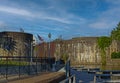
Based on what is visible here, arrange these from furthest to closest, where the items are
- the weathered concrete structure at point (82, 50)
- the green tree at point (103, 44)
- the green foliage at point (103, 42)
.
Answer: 1. the weathered concrete structure at point (82, 50)
2. the green foliage at point (103, 42)
3. the green tree at point (103, 44)

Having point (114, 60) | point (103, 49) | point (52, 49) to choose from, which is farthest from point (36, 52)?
point (114, 60)

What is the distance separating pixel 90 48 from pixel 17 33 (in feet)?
52.8

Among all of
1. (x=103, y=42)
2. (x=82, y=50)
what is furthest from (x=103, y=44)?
(x=82, y=50)

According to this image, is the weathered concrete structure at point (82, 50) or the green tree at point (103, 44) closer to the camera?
the green tree at point (103, 44)

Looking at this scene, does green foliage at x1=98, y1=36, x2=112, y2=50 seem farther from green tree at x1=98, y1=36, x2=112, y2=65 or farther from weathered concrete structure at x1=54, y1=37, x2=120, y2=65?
weathered concrete structure at x1=54, y1=37, x2=120, y2=65

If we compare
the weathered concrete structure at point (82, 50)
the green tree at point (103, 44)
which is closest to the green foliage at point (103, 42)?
the green tree at point (103, 44)

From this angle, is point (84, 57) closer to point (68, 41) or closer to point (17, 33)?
point (68, 41)

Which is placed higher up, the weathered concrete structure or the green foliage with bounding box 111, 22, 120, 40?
the green foliage with bounding box 111, 22, 120, 40

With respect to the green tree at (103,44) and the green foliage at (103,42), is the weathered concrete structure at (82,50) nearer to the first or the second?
the green tree at (103,44)

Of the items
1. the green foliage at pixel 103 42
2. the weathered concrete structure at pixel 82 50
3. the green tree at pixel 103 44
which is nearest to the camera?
the green tree at pixel 103 44

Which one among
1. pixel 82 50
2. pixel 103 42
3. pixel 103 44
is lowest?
pixel 82 50

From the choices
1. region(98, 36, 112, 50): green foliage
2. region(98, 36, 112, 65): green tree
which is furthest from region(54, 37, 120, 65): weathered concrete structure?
region(98, 36, 112, 50): green foliage

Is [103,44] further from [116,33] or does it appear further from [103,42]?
[116,33]

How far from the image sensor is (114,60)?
59531 millimetres
